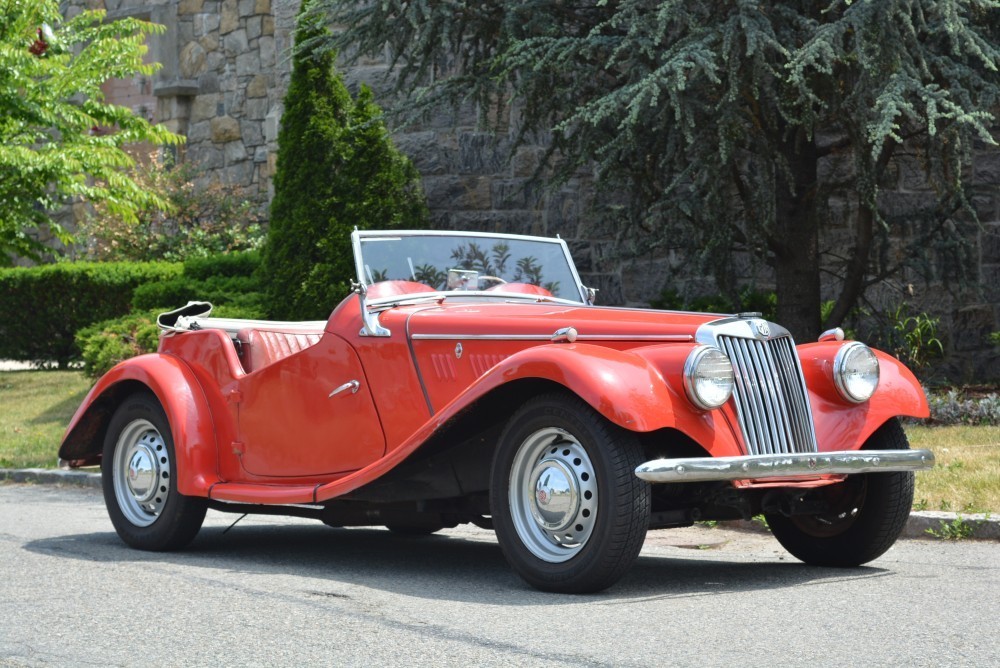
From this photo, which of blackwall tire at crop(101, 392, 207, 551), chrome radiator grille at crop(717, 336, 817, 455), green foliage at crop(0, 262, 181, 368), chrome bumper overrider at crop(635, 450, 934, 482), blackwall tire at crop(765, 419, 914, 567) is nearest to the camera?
chrome bumper overrider at crop(635, 450, 934, 482)

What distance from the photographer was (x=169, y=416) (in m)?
7.53

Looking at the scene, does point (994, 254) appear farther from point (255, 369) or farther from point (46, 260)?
point (46, 260)

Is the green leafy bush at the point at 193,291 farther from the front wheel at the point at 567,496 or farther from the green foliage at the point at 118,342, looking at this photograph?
the front wheel at the point at 567,496

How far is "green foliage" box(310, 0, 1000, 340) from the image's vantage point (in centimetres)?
1045

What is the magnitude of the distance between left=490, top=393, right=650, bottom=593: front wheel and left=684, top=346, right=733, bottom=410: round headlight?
1.06 ft

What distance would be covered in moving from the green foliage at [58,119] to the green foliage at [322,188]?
3262 mm

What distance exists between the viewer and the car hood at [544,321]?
6.11m

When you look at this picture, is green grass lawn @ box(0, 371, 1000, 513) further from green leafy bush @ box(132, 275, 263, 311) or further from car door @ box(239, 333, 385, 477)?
car door @ box(239, 333, 385, 477)

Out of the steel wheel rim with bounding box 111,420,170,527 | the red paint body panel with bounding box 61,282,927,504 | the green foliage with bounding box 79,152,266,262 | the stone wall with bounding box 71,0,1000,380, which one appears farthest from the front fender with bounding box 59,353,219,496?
the green foliage with bounding box 79,152,266,262

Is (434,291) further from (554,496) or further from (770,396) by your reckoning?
(770,396)

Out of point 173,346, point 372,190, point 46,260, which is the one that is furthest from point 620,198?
point 46,260

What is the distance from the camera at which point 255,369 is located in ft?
25.7

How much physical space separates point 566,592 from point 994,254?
34.7ft

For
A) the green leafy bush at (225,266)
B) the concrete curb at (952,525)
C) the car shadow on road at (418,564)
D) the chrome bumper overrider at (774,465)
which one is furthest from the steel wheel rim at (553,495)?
the green leafy bush at (225,266)
